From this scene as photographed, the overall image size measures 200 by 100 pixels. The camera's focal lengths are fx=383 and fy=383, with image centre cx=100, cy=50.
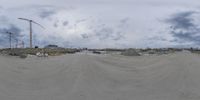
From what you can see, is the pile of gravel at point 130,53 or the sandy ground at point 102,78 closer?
the sandy ground at point 102,78

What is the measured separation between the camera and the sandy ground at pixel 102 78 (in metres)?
10.0

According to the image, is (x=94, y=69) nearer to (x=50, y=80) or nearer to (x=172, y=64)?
(x=50, y=80)

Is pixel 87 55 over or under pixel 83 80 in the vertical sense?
over

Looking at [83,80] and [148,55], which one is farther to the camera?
[148,55]

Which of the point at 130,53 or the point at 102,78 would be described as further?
the point at 130,53

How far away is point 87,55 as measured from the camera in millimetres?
10844

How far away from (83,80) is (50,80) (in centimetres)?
89

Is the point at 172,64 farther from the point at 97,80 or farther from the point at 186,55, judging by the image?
the point at 97,80

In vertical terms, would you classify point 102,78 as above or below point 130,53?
below

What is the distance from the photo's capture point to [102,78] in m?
10.3

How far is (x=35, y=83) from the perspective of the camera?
10312 millimetres

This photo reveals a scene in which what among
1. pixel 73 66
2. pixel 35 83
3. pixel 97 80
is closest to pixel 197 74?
pixel 97 80

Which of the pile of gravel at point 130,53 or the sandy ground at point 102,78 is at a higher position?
the pile of gravel at point 130,53

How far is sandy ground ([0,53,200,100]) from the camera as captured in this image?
10.0 meters
